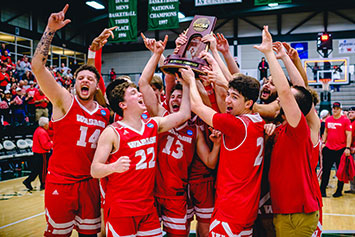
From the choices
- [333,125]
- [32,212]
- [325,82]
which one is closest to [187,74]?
[32,212]

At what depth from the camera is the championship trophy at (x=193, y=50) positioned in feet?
10.6

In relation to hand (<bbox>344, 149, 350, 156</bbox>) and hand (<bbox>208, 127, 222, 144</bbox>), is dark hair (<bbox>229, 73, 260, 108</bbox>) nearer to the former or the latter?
hand (<bbox>208, 127, 222, 144</bbox>)

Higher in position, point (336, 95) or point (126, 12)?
point (126, 12)

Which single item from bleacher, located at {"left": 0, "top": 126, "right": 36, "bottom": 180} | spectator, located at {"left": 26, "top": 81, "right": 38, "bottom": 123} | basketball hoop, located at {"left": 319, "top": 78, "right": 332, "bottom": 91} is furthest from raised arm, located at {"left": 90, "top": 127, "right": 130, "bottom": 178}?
basketball hoop, located at {"left": 319, "top": 78, "right": 332, "bottom": 91}

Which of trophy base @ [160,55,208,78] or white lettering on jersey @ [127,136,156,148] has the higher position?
trophy base @ [160,55,208,78]

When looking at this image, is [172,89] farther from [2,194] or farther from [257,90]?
[2,194]

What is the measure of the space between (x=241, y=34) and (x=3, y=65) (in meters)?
15.0

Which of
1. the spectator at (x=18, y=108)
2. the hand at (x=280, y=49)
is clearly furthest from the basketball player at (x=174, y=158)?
the spectator at (x=18, y=108)

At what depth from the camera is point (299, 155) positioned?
9.06 feet

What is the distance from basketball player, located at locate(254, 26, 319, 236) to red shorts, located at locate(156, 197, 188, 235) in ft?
2.92

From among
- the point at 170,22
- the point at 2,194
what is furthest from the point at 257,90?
the point at 170,22

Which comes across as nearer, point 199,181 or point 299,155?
point 299,155

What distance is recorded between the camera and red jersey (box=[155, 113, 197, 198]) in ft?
10.7

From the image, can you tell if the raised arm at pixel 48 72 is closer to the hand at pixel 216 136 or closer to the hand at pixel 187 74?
the hand at pixel 187 74
